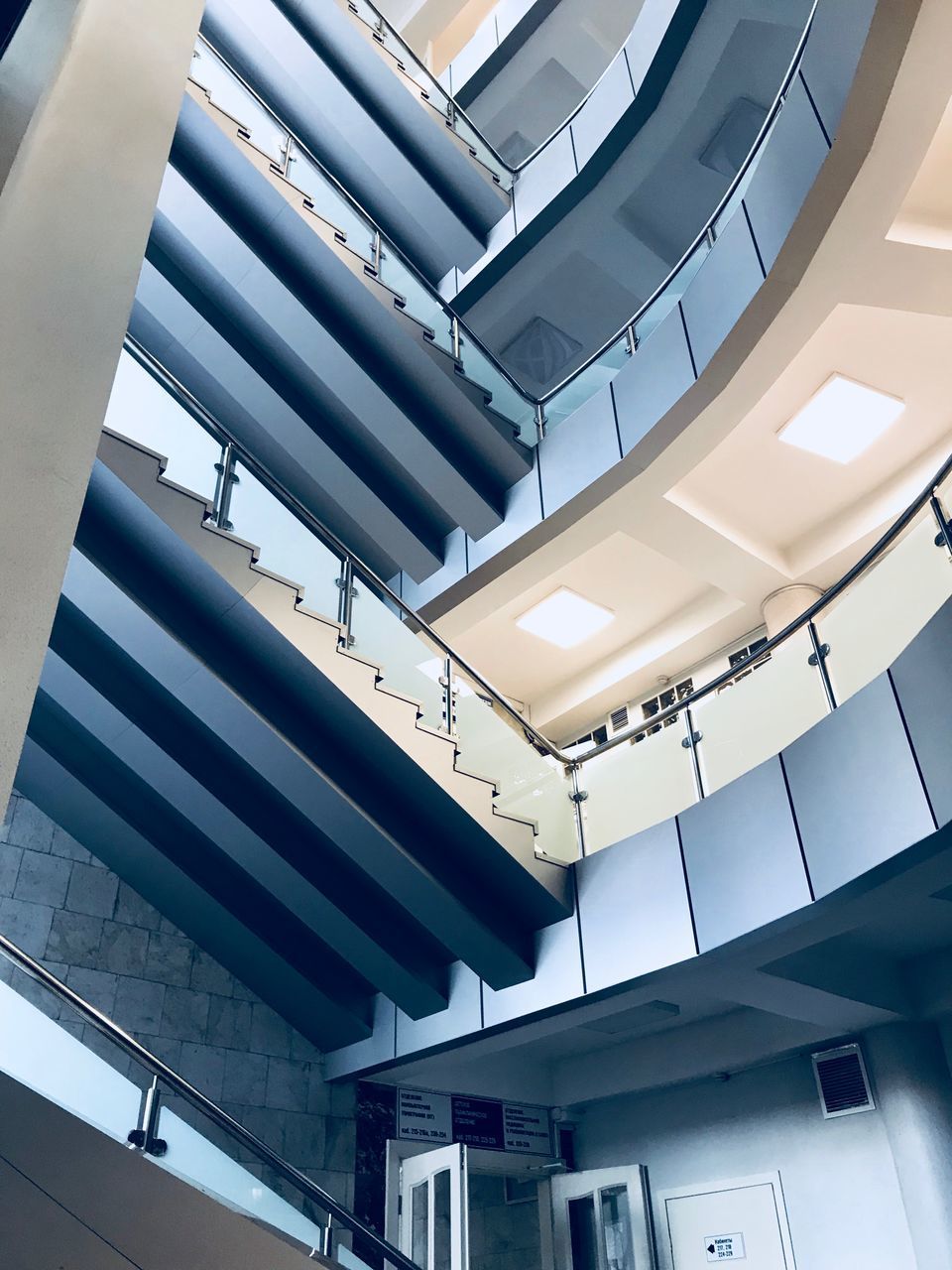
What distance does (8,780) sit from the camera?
1943 mm

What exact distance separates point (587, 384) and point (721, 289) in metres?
2.19

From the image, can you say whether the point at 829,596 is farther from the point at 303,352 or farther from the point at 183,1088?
the point at 303,352

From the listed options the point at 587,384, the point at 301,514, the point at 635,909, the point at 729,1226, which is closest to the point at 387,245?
the point at 587,384

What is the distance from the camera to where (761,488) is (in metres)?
10.6

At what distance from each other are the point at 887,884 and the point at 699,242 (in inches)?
247

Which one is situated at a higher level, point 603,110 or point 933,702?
point 603,110

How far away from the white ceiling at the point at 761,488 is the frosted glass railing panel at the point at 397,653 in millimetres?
2847

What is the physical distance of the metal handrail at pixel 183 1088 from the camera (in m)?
5.56

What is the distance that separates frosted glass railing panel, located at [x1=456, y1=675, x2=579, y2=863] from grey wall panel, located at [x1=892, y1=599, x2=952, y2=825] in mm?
→ 3093

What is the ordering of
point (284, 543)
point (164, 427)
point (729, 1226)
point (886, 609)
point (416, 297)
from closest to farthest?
point (886, 609) < point (164, 427) < point (284, 543) < point (729, 1226) < point (416, 297)

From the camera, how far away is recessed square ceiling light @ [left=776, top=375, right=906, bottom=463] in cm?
970

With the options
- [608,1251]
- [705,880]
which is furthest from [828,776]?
[608,1251]

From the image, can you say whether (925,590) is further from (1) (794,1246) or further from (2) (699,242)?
(1) (794,1246)

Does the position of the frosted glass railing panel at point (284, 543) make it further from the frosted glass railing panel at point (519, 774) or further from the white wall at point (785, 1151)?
the white wall at point (785, 1151)
